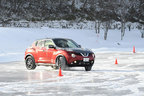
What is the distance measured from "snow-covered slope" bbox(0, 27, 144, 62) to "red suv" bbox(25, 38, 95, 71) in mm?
24008

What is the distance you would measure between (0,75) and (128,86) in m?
6.22

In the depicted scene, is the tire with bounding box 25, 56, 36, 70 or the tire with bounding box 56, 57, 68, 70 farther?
the tire with bounding box 25, 56, 36, 70

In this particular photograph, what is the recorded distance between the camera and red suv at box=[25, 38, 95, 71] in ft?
60.8

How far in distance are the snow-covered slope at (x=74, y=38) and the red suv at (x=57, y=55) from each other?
78.8ft

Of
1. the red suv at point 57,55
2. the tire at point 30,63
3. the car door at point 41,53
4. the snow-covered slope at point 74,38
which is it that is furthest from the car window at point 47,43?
the snow-covered slope at point 74,38

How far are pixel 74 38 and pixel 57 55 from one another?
36394mm

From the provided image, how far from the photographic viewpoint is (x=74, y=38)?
181 feet

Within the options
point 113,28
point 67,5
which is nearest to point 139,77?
point 113,28

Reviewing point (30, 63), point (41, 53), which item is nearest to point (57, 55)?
point (41, 53)

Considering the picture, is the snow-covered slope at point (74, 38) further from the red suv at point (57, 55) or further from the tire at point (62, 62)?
the tire at point (62, 62)

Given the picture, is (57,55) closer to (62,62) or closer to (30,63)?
(62,62)

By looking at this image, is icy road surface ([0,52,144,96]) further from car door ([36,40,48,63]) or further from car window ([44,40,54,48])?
car window ([44,40,54,48])

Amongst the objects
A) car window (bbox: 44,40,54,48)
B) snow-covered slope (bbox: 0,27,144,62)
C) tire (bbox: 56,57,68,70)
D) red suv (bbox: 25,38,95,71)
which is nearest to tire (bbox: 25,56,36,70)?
red suv (bbox: 25,38,95,71)

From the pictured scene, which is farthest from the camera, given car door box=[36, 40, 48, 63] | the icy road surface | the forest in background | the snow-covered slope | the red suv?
the forest in background
